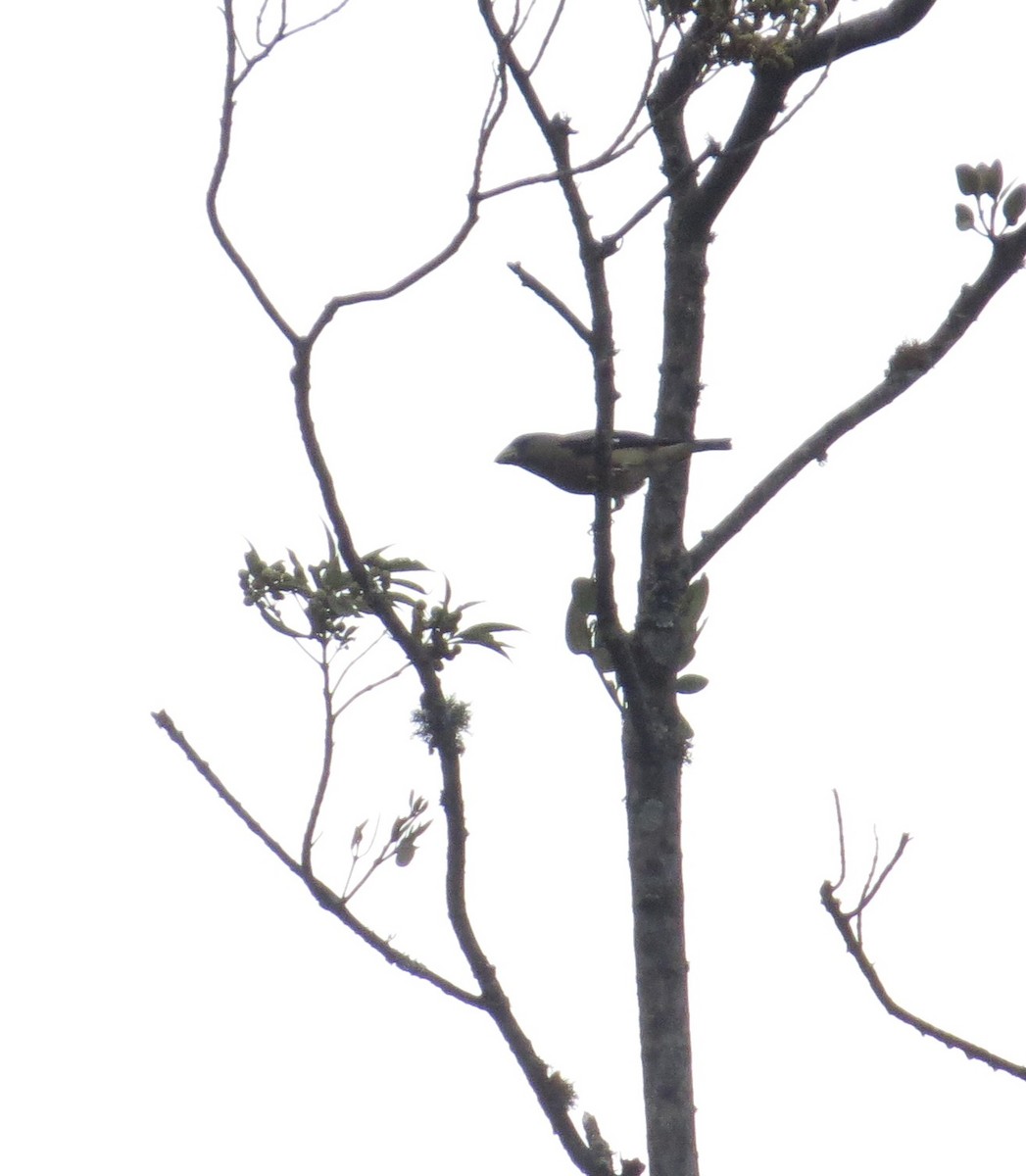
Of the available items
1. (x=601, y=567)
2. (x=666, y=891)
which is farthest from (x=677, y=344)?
(x=666, y=891)

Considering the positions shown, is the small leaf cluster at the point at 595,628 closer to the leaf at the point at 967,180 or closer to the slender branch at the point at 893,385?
the slender branch at the point at 893,385

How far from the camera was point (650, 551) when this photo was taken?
4562 mm

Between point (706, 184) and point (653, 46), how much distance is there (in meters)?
1.16

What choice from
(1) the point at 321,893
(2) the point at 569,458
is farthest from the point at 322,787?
(2) the point at 569,458

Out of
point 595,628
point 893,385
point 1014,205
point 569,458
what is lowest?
point 595,628

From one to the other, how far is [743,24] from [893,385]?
147cm

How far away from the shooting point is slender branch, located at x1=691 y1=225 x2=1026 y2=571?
4.58 m

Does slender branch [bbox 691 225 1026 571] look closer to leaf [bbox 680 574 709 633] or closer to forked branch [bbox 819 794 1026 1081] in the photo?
leaf [bbox 680 574 709 633]

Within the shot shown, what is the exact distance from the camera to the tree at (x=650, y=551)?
3432 mm

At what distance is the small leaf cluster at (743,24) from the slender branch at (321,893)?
213cm

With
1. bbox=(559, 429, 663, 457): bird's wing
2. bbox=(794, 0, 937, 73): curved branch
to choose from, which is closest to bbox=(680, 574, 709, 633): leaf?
bbox=(559, 429, 663, 457): bird's wing

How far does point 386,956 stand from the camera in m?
3.73

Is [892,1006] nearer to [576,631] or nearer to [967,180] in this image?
[576,631]

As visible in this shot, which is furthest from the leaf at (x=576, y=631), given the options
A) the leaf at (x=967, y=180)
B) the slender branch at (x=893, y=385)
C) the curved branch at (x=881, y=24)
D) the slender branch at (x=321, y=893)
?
the curved branch at (x=881, y=24)
